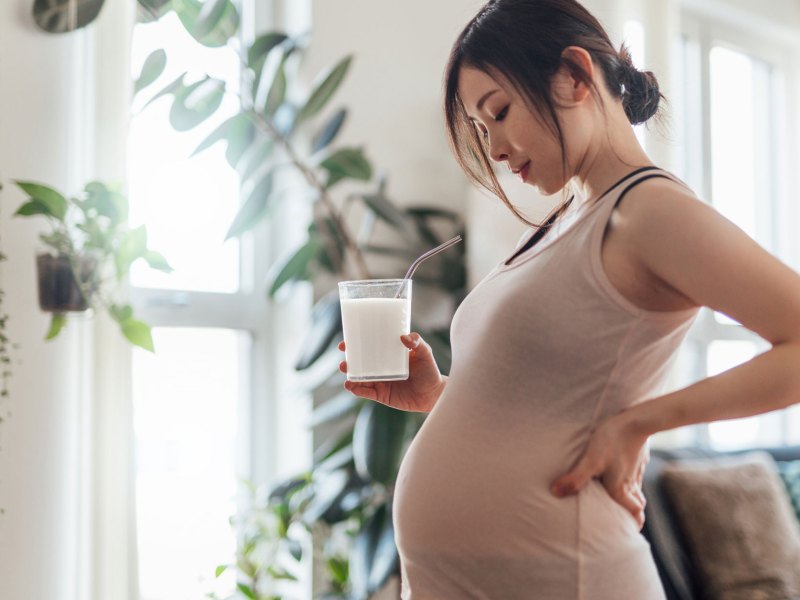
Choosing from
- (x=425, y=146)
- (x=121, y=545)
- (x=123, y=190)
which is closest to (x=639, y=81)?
(x=123, y=190)

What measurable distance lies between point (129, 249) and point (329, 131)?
72cm

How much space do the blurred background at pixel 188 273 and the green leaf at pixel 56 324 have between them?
5 cm

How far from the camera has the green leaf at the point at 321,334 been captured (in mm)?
2266

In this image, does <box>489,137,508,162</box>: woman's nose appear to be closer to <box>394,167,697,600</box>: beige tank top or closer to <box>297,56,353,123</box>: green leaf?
<box>394,167,697,600</box>: beige tank top

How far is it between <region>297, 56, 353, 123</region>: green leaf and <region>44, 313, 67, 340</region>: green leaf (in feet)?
2.69

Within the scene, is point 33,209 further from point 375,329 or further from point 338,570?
point 338,570

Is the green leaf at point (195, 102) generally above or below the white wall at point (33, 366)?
above

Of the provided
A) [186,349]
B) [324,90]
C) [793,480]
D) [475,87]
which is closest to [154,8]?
[324,90]

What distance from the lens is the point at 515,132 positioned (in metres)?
0.99

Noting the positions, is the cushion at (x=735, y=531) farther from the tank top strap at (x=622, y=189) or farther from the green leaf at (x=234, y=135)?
the tank top strap at (x=622, y=189)

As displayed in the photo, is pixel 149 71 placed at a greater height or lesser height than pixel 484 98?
greater

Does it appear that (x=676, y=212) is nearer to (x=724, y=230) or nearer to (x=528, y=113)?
(x=724, y=230)

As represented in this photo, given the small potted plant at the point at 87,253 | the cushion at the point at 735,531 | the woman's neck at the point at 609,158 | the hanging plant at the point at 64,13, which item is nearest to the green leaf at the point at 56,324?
the small potted plant at the point at 87,253

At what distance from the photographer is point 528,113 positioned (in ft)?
3.20
